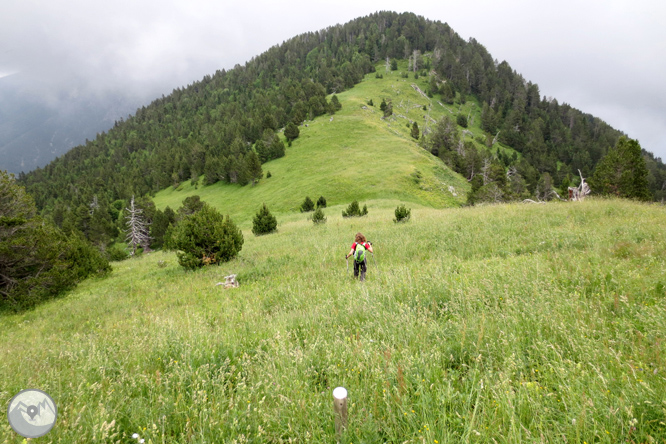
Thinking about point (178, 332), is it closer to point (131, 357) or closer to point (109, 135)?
point (131, 357)

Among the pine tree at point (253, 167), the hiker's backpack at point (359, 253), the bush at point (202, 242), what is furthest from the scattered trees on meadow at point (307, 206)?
the hiker's backpack at point (359, 253)

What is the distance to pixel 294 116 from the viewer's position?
265ft

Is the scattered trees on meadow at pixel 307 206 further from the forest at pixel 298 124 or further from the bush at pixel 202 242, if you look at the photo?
the bush at pixel 202 242

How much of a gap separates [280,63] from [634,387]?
185 m

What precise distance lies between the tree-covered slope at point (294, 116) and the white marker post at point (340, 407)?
5987 centimetres

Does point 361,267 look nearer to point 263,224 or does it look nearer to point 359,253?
point 359,253

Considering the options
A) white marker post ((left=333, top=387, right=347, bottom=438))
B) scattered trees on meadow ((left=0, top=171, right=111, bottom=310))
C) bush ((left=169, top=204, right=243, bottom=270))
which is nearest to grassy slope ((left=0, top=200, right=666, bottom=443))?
white marker post ((left=333, top=387, right=347, bottom=438))

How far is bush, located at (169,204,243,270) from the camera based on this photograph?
13117 millimetres

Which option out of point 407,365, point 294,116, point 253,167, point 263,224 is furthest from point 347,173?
point 407,365

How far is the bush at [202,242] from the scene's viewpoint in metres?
13.1

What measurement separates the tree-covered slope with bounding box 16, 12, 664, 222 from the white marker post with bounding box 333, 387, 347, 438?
5987 cm

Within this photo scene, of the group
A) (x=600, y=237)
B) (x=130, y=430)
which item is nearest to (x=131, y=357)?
(x=130, y=430)

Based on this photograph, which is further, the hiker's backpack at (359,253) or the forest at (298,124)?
the forest at (298,124)

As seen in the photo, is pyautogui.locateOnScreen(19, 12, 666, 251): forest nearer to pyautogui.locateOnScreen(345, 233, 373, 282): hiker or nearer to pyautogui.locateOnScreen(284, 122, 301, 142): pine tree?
pyautogui.locateOnScreen(284, 122, 301, 142): pine tree
